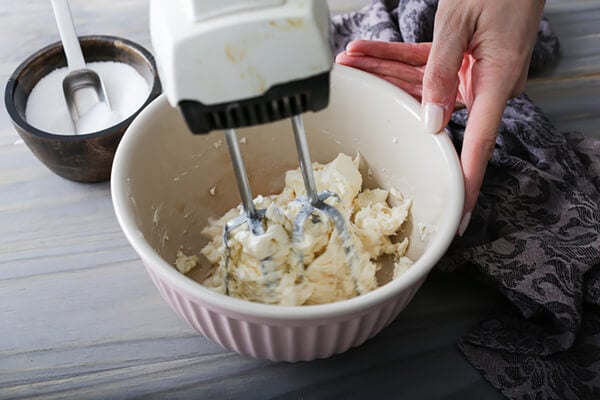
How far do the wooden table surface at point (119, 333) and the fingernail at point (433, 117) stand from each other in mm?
178

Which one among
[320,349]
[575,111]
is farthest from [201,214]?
[575,111]

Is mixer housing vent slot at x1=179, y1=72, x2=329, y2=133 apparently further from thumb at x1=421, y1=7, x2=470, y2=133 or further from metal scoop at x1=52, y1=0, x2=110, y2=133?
metal scoop at x1=52, y1=0, x2=110, y2=133

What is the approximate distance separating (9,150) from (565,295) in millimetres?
704

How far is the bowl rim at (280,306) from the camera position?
49 cm

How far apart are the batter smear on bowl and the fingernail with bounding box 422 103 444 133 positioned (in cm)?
9

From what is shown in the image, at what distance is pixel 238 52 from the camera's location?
0.37 meters

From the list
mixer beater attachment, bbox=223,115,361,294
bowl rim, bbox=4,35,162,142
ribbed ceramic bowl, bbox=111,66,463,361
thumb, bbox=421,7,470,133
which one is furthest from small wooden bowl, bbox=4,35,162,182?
thumb, bbox=421,7,470,133

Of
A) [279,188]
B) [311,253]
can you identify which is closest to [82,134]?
[279,188]

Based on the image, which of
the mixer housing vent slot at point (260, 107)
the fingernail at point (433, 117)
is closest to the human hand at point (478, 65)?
the fingernail at point (433, 117)

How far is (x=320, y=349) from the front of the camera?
567 millimetres

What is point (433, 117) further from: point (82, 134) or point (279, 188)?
point (82, 134)

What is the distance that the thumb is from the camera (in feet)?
2.04

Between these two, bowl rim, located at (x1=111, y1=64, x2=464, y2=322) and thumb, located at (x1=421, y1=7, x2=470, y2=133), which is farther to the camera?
thumb, located at (x1=421, y1=7, x2=470, y2=133)

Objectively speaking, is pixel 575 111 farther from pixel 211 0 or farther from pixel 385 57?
pixel 211 0
